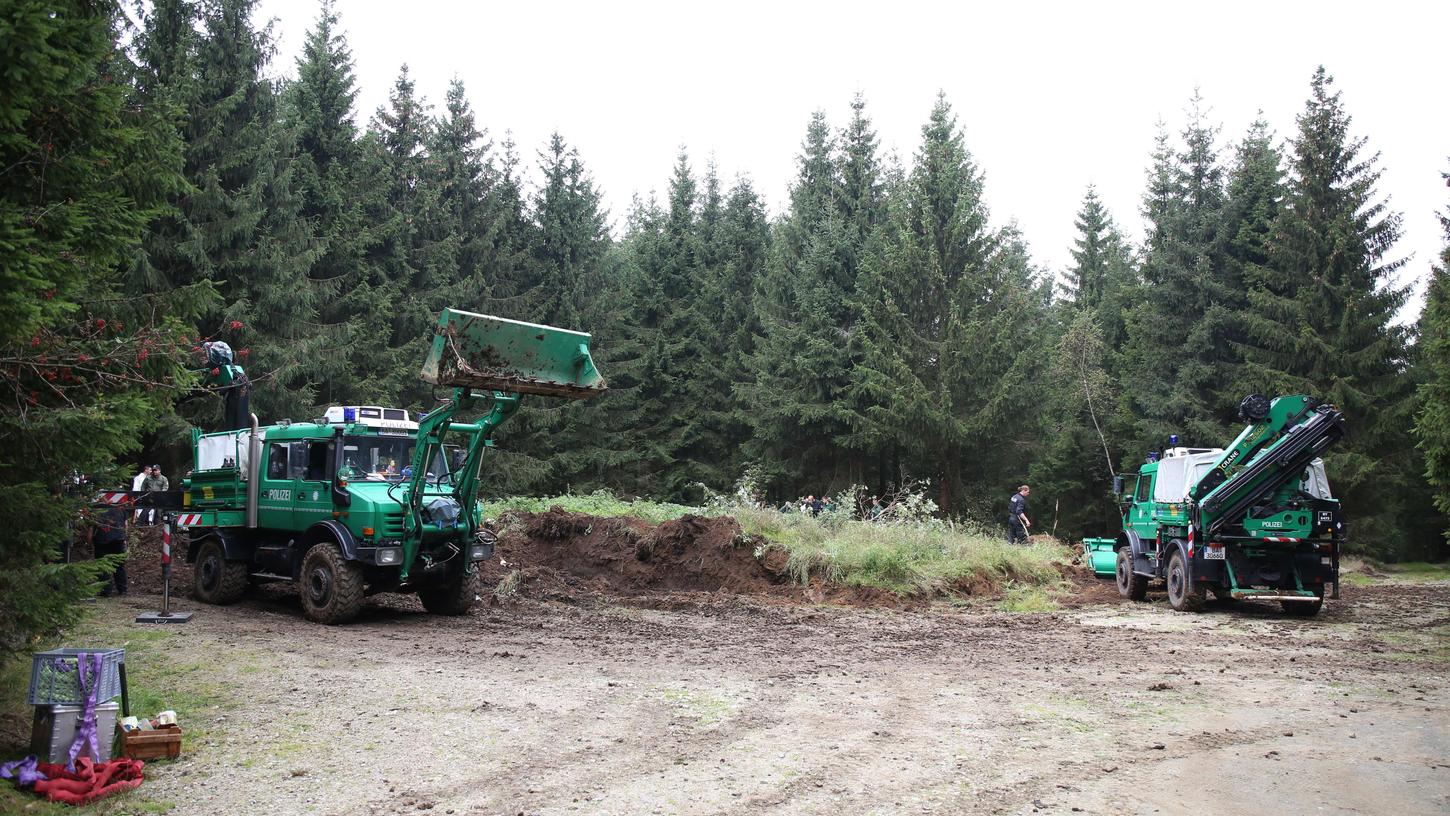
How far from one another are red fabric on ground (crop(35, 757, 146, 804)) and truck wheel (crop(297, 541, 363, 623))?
20.9 feet

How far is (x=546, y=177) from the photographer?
135 ft

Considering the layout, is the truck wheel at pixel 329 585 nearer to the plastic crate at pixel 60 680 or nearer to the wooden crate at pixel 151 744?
the wooden crate at pixel 151 744

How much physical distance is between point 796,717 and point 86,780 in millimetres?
4674

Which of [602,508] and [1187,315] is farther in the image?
[1187,315]

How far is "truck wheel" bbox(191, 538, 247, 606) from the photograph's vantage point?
45.0 ft

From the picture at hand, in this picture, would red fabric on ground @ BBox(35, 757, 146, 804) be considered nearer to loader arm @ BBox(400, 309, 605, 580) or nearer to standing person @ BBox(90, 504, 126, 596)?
loader arm @ BBox(400, 309, 605, 580)

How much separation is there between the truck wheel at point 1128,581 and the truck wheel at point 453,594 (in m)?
11.2

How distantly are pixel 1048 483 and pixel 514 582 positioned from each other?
24753mm

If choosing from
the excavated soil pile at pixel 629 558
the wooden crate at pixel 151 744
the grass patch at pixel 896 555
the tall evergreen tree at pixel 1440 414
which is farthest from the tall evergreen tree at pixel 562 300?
the wooden crate at pixel 151 744

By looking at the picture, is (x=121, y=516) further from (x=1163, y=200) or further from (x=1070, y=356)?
(x=1163, y=200)

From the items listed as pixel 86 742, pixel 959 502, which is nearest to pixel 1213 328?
pixel 959 502

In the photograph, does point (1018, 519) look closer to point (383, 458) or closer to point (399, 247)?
point (383, 458)

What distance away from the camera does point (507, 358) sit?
38.4ft

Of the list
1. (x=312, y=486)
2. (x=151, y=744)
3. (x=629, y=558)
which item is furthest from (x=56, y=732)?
(x=629, y=558)
